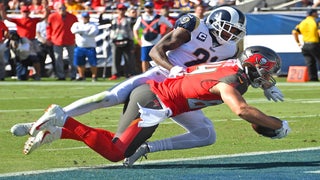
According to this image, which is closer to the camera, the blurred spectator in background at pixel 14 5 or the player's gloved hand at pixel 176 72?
the player's gloved hand at pixel 176 72

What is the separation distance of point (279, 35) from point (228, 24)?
44.1ft

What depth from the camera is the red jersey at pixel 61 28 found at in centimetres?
2095

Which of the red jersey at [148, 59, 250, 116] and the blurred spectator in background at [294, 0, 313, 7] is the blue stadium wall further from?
the red jersey at [148, 59, 250, 116]

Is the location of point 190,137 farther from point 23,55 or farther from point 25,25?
point 25,25

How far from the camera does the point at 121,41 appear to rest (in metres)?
21.0

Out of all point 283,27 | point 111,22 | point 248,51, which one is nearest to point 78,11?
point 111,22

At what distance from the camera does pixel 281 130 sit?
23.7ft

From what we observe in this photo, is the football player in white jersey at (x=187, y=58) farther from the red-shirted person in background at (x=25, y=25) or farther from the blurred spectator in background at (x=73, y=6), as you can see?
the blurred spectator in background at (x=73, y=6)

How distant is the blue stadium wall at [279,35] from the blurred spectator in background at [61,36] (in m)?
3.82

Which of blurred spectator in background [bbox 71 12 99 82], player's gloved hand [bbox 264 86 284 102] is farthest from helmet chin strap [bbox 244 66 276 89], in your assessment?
blurred spectator in background [bbox 71 12 99 82]

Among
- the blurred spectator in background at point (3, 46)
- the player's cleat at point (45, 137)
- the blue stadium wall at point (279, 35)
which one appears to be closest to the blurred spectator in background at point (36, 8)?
the blurred spectator in background at point (3, 46)

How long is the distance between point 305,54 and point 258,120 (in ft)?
45.4

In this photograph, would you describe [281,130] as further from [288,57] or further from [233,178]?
[288,57]

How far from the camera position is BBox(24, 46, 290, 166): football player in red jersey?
726 centimetres
